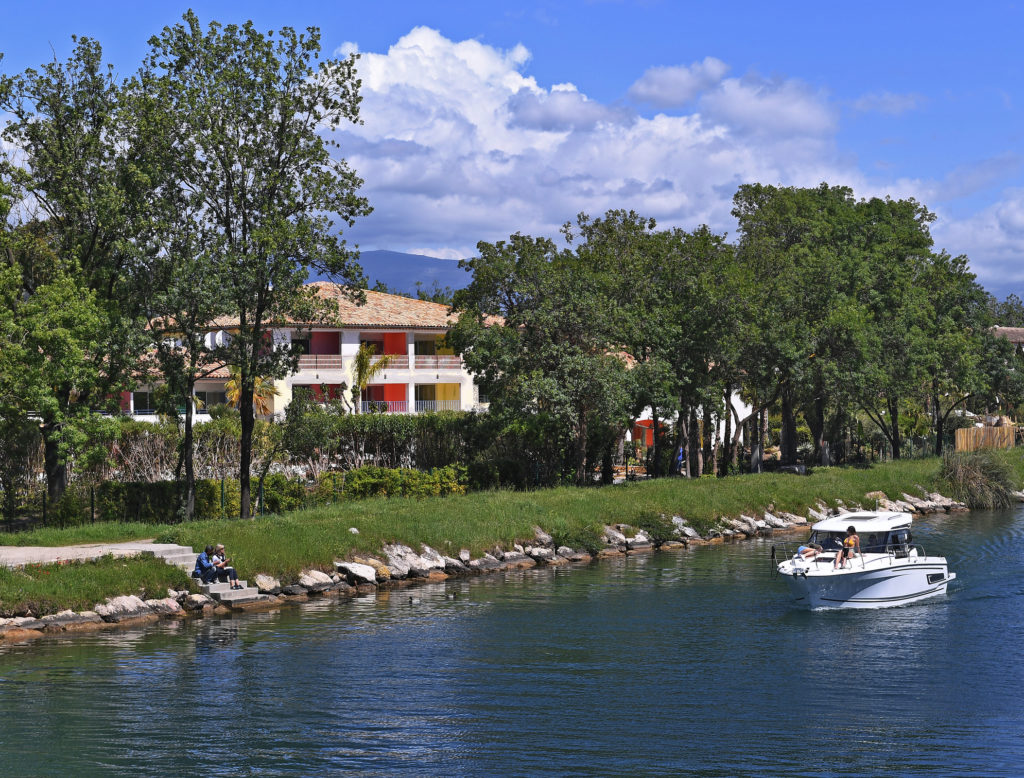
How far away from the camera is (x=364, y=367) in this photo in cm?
7519

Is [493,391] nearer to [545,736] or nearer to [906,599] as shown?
[906,599]

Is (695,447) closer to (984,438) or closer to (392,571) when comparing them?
(392,571)

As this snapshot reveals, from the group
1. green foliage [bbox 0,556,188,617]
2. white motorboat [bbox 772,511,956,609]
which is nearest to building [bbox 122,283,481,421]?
green foliage [bbox 0,556,188,617]

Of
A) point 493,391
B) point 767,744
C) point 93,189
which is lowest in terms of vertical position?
point 767,744

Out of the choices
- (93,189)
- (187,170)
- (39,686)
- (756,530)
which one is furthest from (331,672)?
(756,530)

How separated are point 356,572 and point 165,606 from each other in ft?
23.9

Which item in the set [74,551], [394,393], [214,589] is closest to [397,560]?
[214,589]

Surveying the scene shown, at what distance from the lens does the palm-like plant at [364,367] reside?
246 ft

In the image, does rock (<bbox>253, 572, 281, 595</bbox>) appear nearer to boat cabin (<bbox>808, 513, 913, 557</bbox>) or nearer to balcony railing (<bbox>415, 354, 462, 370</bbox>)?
boat cabin (<bbox>808, 513, 913, 557</bbox>)

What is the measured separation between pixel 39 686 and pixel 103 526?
15343 millimetres

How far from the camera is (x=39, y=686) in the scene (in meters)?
25.2

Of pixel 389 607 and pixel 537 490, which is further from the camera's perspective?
pixel 537 490

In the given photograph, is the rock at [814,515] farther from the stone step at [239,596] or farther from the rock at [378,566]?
the stone step at [239,596]

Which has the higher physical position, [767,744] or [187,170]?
[187,170]
